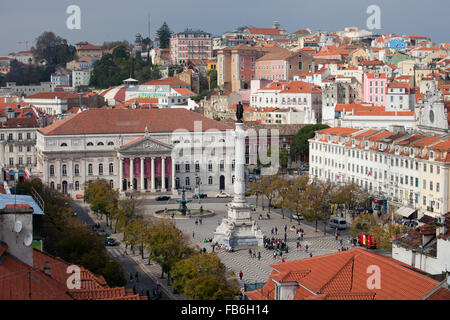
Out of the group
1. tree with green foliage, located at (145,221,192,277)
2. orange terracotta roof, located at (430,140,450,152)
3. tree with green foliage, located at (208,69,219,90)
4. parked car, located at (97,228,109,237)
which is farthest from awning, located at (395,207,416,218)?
tree with green foliage, located at (208,69,219,90)

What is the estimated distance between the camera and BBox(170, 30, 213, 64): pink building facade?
630ft

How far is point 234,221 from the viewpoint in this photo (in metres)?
58.2

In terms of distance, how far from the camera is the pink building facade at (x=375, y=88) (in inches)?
4528

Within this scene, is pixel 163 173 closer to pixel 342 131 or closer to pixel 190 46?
pixel 342 131

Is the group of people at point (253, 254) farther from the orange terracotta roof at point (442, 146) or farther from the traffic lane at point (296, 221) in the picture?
the orange terracotta roof at point (442, 146)

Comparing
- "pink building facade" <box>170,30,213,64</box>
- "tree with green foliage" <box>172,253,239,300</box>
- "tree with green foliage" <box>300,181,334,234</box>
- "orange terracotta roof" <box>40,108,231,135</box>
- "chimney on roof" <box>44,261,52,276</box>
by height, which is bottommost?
"tree with green foliage" <box>300,181,334,234</box>

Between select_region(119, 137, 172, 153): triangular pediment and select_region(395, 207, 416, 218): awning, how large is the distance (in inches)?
1217

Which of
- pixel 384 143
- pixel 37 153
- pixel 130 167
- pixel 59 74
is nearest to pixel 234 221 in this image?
pixel 384 143

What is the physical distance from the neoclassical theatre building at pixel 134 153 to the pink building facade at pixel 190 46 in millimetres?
99699

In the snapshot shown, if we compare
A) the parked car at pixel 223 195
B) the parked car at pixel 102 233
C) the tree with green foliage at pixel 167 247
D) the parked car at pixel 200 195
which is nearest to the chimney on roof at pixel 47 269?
the tree with green foliage at pixel 167 247

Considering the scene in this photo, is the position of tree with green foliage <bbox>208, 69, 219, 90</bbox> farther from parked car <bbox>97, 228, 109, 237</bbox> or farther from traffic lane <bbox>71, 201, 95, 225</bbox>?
parked car <bbox>97, 228, 109, 237</bbox>

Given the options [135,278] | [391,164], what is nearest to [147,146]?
[391,164]

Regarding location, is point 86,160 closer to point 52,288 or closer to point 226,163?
point 226,163

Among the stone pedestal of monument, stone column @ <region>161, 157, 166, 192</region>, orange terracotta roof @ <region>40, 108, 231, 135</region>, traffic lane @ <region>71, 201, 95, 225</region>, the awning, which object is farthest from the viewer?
orange terracotta roof @ <region>40, 108, 231, 135</region>
